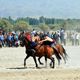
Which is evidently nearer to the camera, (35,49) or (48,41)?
(35,49)

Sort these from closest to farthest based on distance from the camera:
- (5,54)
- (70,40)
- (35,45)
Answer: (35,45), (5,54), (70,40)

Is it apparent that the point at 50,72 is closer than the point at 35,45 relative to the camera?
Yes

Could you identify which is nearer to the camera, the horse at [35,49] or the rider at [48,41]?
the horse at [35,49]

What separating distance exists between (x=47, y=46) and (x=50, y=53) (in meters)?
0.44

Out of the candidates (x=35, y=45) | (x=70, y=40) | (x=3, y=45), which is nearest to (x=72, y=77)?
(x=35, y=45)

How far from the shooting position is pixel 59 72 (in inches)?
934

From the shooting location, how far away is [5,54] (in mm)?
35875

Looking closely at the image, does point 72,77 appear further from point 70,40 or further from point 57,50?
point 70,40

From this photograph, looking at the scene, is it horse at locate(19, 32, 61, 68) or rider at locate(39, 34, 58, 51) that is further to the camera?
rider at locate(39, 34, 58, 51)

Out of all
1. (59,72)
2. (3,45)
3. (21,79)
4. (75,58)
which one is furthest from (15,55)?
(21,79)

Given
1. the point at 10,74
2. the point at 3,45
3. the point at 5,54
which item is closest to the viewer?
the point at 10,74

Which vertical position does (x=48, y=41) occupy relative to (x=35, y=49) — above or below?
above

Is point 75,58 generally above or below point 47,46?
below

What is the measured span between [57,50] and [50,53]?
1.65 feet
